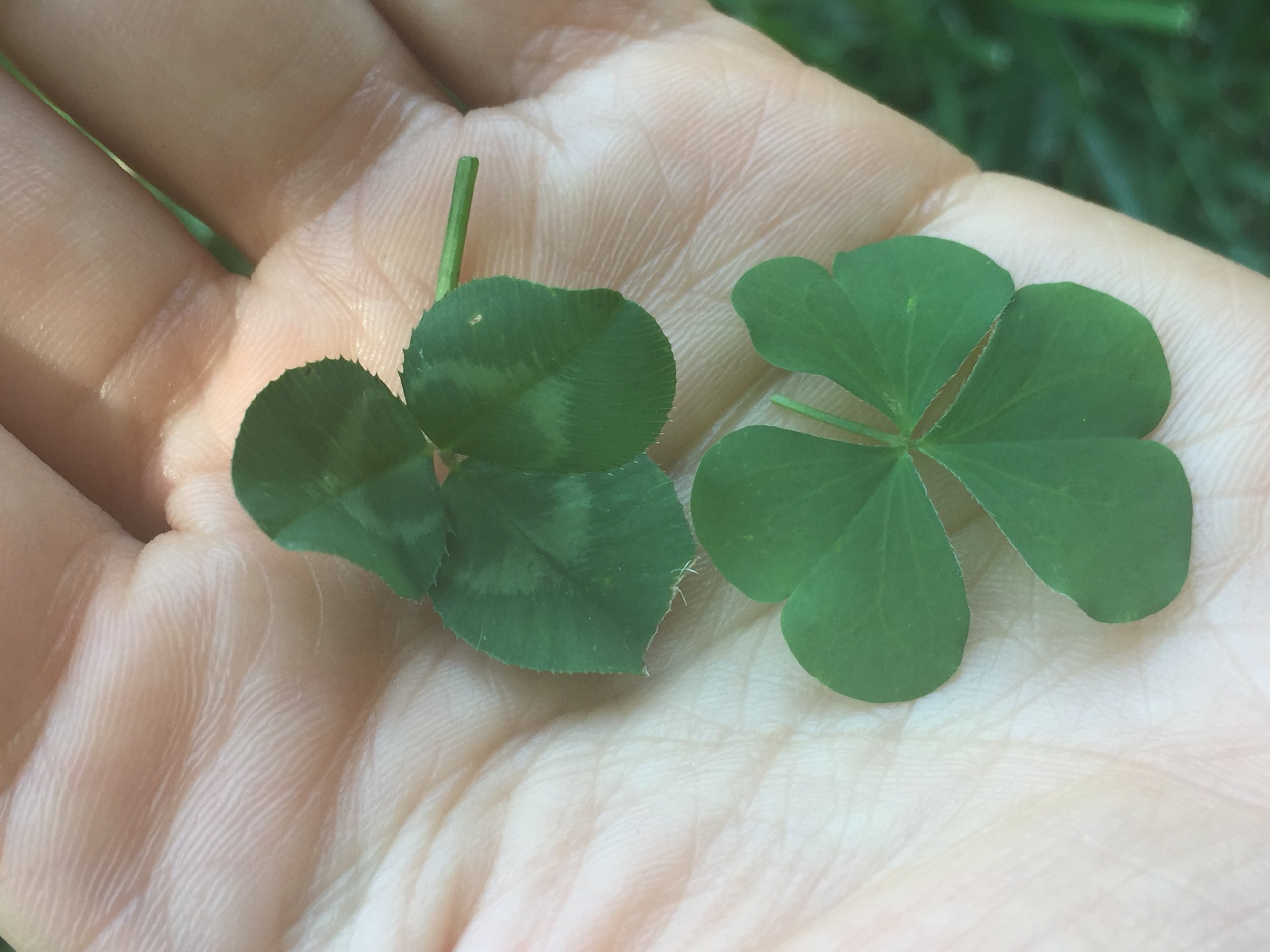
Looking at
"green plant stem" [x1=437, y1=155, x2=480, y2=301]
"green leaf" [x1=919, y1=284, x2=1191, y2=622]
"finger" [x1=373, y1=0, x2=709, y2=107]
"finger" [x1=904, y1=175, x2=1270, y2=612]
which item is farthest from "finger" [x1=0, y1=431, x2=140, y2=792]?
"finger" [x1=904, y1=175, x2=1270, y2=612]

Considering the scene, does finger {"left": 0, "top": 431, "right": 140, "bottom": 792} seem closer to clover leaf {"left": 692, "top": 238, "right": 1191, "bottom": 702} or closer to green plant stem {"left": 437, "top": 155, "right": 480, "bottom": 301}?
green plant stem {"left": 437, "top": 155, "right": 480, "bottom": 301}

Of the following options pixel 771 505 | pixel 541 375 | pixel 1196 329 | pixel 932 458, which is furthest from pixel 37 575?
pixel 1196 329

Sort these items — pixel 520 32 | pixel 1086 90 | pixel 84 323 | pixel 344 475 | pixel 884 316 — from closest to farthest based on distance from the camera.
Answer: pixel 344 475 < pixel 884 316 < pixel 84 323 < pixel 520 32 < pixel 1086 90

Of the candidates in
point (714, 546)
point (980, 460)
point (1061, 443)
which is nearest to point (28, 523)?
point (714, 546)

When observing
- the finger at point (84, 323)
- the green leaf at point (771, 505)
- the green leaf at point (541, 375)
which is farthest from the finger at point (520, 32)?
the green leaf at point (771, 505)

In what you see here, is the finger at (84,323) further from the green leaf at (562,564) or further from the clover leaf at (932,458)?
the clover leaf at (932,458)

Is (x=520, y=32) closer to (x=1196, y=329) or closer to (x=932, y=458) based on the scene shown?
(x=932, y=458)

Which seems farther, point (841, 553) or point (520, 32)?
point (520, 32)

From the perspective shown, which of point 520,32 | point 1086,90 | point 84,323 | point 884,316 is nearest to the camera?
point 884,316
